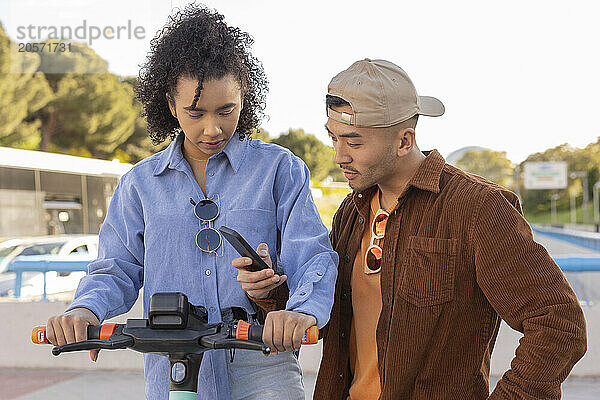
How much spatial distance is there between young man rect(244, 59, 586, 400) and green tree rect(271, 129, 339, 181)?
8.73 ft

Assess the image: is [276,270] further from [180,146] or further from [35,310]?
[35,310]

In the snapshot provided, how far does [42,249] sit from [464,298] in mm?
5722

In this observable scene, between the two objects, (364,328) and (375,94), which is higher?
(375,94)

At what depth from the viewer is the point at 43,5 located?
656 cm

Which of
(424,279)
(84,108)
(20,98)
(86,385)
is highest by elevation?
(20,98)

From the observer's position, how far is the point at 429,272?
67.3 inches

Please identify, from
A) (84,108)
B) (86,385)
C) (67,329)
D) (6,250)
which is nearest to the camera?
(67,329)

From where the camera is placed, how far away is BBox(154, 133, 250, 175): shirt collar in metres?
1.86

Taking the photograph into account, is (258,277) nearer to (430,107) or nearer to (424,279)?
(424,279)

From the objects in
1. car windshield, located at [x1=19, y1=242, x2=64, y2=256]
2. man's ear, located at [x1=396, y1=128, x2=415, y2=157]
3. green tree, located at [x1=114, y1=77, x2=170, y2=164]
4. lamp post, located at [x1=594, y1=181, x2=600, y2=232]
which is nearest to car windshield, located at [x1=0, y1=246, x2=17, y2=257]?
car windshield, located at [x1=19, y1=242, x2=64, y2=256]

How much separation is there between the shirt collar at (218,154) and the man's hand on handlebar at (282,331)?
0.54m

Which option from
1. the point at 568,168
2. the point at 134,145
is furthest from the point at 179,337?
the point at 568,168

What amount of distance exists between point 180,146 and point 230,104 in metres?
0.26

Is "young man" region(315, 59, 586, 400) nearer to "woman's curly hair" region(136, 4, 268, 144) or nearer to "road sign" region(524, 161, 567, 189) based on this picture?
"woman's curly hair" region(136, 4, 268, 144)
